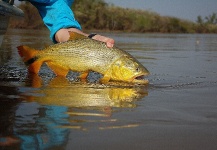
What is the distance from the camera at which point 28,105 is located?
2.59 m

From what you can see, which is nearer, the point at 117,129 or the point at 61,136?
the point at 61,136

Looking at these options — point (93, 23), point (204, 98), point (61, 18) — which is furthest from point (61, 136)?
point (93, 23)

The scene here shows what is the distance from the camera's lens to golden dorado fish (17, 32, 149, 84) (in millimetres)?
4137

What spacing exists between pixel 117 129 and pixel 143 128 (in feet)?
0.51

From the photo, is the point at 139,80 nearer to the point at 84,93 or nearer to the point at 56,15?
the point at 84,93

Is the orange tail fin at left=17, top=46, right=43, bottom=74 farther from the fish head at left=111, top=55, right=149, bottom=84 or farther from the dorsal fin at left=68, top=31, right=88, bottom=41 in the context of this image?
the fish head at left=111, top=55, right=149, bottom=84

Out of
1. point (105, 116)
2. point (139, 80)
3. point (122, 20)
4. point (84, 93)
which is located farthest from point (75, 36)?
point (122, 20)

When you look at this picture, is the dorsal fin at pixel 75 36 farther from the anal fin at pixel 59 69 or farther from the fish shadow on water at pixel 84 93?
the fish shadow on water at pixel 84 93

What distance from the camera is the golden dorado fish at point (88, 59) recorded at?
4.14 metres

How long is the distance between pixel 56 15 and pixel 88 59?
1087mm

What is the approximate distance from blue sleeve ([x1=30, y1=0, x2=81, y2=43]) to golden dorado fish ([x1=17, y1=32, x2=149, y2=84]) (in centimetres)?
55

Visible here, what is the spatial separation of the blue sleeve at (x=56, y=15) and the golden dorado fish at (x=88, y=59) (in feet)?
1.81

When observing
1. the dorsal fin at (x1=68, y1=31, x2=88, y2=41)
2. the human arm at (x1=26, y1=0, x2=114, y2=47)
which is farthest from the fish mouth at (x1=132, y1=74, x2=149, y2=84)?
the human arm at (x1=26, y1=0, x2=114, y2=47)

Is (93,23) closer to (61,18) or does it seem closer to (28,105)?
(61,18)
